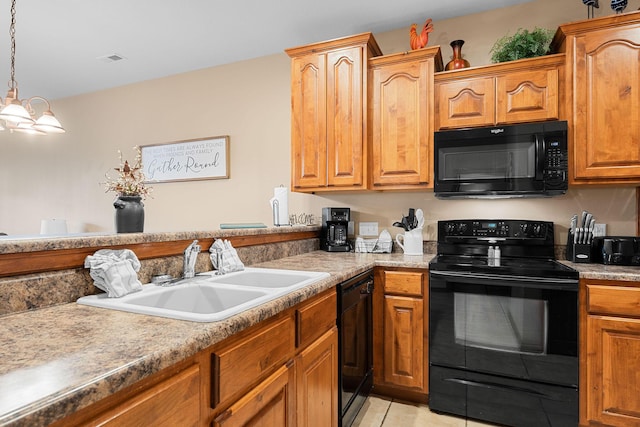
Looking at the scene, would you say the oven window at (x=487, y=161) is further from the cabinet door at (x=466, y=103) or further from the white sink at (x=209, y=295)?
the white sink at (x=209, y=295)

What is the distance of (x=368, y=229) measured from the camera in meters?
2.89

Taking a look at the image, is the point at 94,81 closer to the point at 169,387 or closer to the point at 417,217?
the point at 417,217

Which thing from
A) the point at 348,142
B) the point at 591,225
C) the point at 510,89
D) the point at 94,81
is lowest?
the point at 591,225

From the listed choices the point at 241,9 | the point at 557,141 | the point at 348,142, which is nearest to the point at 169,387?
the point at 348,142

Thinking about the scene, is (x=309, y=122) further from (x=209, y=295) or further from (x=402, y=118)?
(x=209, y=295)

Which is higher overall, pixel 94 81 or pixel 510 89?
pixel 94 81

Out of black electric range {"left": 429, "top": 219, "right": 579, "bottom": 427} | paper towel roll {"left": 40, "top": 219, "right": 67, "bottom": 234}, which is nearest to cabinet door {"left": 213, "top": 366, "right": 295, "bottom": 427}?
black electric range {"left": 429, "top": 219, "right": 579, "bottom": 427}

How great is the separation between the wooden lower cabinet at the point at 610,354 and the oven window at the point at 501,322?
204 mm

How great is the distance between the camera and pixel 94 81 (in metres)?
→ 3.94

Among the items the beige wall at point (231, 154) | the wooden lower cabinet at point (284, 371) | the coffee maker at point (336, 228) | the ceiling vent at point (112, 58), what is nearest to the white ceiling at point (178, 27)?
the ceiling vent at point (112, 58)

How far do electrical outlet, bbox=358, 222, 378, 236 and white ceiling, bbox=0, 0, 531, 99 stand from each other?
1.58 meters

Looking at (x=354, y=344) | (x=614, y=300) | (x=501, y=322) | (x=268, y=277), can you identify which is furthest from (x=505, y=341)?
(x=268, y=277)

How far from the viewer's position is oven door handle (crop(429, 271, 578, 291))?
1828mm

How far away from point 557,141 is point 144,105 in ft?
12.8
